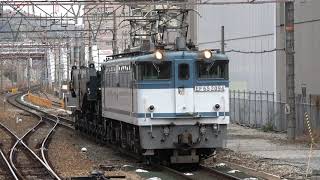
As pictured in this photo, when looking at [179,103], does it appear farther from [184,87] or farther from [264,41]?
[264,41]

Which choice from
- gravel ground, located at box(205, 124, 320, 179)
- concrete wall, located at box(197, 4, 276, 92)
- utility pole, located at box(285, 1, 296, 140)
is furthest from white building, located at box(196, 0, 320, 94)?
gravel ground, located at box(205, 124, 320, 179)

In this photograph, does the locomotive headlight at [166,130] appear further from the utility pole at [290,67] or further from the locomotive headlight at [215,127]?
the utility pole at [290,67]

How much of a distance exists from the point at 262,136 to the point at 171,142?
39.5 feet

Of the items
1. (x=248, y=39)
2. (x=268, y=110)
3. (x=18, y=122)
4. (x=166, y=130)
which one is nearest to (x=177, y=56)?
(x=166, y=130)

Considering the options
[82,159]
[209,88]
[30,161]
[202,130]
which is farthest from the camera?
[82,159]

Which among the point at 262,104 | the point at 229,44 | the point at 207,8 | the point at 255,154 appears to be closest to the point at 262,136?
the point at 262,104

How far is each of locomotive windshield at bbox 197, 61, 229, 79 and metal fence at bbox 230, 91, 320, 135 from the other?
9.96 m

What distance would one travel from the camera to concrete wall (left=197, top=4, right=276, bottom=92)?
1298 inches

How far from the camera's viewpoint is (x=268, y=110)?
32.2m

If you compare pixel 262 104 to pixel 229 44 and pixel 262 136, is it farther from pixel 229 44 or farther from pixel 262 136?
pixel 229 44

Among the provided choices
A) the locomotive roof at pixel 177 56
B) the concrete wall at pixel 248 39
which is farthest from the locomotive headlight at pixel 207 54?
the concrete wall at pixel 248 39

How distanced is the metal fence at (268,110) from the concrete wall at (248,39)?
1.86ft

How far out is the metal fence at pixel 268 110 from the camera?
27.0 meters

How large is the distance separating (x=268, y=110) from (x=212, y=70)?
608 inches
